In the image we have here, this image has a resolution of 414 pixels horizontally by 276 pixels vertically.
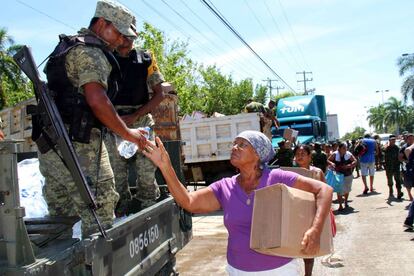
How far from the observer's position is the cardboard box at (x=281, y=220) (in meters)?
2.57

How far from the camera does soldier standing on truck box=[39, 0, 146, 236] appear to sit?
270cm

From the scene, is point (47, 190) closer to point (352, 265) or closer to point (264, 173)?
point (264, 173)

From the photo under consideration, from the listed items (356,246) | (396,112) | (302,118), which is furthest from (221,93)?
(396,112)

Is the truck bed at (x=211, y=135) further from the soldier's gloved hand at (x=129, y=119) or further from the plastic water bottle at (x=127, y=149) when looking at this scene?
the plastic water bottle at (x=127, y=149)

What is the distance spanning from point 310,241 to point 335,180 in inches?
348

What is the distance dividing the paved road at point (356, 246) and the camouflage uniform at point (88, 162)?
3.62 metres

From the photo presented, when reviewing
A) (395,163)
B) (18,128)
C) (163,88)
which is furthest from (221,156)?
(163,88)

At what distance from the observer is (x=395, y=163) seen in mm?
12367

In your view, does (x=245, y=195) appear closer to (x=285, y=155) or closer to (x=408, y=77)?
(x=285, y=155)

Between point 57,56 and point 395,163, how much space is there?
36.9ft

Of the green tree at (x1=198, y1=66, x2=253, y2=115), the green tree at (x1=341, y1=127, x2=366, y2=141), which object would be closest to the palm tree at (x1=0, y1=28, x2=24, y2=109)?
the green tree at (x1=198, y1=66, x2=253, y2=115)

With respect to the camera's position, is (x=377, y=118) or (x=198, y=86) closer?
(x=198, y=86)

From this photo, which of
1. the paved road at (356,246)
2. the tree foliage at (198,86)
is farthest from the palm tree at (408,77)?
the paved road at (356,246)

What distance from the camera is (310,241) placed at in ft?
8.51
